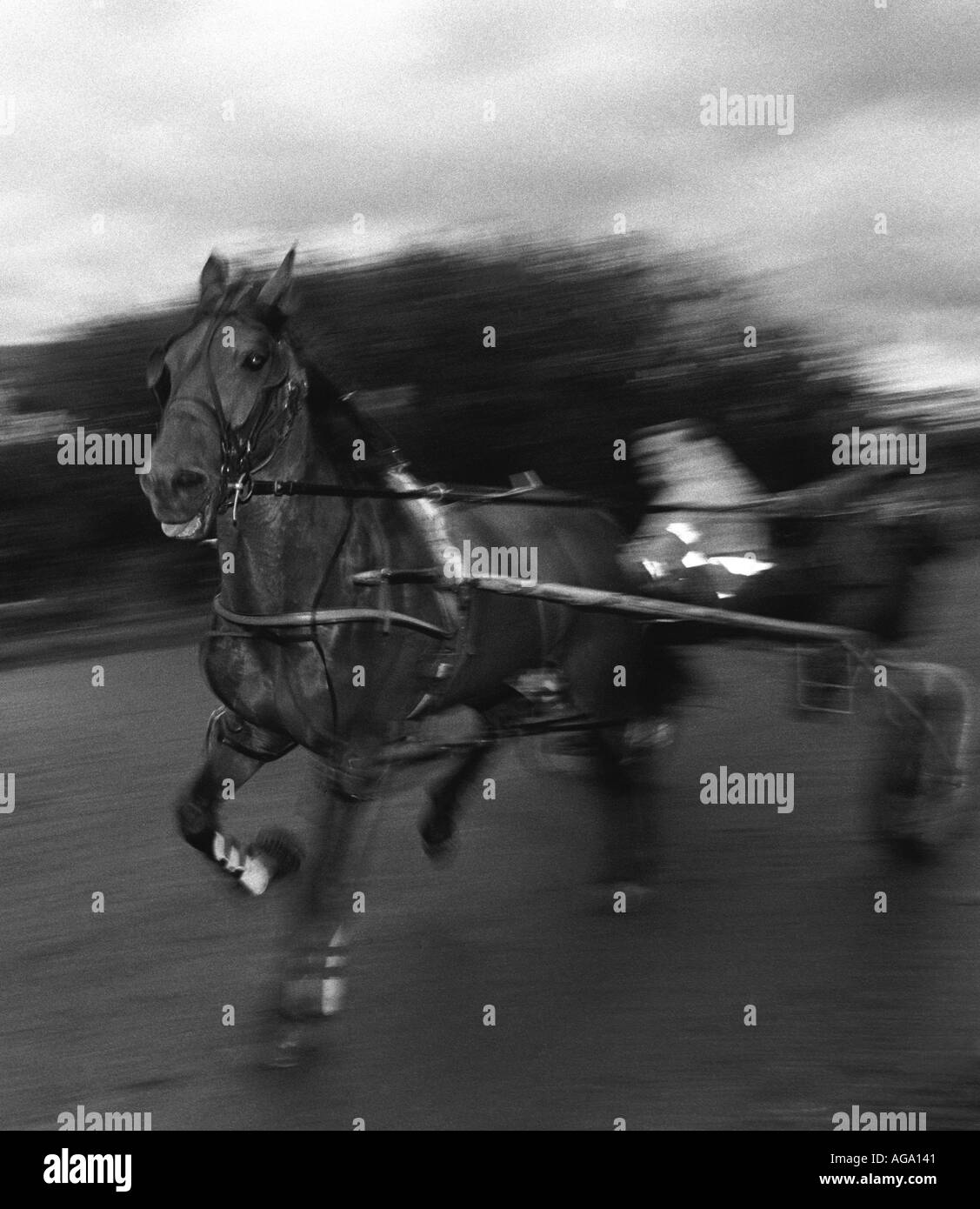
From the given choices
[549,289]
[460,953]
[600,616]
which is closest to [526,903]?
[460,953]

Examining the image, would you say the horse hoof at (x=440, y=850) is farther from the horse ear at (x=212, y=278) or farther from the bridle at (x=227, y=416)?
the horse ear at (x=212, y=278)

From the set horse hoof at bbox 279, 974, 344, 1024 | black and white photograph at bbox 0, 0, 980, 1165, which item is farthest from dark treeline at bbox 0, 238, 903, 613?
horse hoof at bbox 279, 974, 344, 1024

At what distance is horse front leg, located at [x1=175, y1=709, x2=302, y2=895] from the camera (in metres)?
3.36

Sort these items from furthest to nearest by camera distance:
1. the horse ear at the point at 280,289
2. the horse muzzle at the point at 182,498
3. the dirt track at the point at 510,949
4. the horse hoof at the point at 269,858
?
the horse hoof at the point at 269,858
the dirt track at the point at 510,949
the horse ear at the point at 280,289
the horse muzzle at the point at 182,498

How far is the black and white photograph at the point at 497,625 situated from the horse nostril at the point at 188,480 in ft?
0.53

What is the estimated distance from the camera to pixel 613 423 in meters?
3.55

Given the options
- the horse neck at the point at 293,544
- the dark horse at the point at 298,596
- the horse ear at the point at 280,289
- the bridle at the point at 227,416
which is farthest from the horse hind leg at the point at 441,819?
the horse ear at the point at 280,289

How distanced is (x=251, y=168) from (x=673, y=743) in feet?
6.13

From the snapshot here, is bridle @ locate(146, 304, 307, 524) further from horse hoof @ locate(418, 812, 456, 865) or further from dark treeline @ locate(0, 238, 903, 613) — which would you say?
horse hoof @ locate(418, 812, 456, 865)

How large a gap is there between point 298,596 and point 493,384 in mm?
767

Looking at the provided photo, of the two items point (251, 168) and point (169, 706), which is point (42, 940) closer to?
point (169, 706)

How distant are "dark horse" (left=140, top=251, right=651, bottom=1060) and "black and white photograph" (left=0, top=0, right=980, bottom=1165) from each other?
0.04 feet

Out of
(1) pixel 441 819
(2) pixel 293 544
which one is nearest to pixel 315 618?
(2) pixel 293 544

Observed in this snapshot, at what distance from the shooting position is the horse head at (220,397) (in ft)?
10.0
